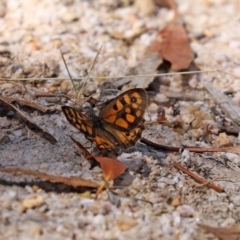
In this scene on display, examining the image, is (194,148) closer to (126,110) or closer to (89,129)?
(126,110)

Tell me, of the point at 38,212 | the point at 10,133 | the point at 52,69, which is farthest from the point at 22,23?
the point at 38,212

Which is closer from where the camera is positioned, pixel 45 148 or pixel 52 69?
pixel 45 148

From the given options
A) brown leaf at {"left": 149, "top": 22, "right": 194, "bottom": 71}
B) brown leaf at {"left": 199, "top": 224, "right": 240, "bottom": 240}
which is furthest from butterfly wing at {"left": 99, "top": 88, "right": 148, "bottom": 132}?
brown leaf at {"left": 149, "top": 22, "right": 194, "bottom": 71}

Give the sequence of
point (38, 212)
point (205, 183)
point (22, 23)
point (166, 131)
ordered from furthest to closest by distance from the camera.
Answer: point (22, 23) < point (166, 131) < point (205, 183) < point (38, 212)

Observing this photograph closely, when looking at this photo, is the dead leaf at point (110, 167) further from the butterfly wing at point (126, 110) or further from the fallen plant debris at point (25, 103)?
the fallen plant debris at point (25, 103)

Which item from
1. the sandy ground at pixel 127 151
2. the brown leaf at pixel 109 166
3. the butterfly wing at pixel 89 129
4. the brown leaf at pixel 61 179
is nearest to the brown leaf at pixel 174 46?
the sandy ground at pixel 127 151

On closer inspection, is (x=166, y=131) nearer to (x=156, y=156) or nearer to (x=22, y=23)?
(x=156, y=156)

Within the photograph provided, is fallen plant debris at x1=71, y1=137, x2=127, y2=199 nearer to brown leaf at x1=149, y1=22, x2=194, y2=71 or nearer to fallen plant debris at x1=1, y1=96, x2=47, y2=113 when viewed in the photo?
fallen plant debris at x1=1, y1=96, x2=47, y2=113
